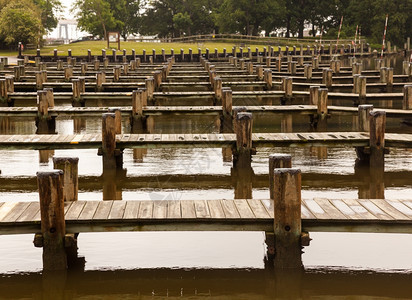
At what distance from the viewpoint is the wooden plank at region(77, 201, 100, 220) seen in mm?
9031

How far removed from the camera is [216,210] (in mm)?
9344

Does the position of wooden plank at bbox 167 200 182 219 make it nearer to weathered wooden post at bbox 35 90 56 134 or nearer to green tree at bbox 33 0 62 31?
weathered wooden post at bbox 35 90 56 134

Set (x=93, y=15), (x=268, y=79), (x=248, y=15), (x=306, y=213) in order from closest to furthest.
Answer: (x=306, y=213) < (x=268, y=79) < (x=93, y=15) < (x=248, y=15)

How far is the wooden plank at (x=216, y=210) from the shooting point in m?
9.05

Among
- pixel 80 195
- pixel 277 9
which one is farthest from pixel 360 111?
pixel 277 9

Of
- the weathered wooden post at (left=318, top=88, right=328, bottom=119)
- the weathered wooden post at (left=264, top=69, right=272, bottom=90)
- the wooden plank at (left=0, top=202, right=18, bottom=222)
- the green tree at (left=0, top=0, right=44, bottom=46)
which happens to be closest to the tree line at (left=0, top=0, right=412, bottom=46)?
the green tree at (left=0, top=0, right=44, bottom=46)

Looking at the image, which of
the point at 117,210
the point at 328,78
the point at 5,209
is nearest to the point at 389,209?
the point at 117,210

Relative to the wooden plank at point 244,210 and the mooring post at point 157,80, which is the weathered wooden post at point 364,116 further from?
the mooring post at point 157,80

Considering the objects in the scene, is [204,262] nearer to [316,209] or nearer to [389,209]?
[316,209]

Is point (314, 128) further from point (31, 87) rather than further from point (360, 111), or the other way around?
point (31, 87)

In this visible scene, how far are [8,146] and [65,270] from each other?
609 centimetres

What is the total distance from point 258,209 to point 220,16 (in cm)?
7860

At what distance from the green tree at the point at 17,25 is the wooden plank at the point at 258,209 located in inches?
2047

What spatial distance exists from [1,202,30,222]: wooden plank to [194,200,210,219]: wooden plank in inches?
90.7
